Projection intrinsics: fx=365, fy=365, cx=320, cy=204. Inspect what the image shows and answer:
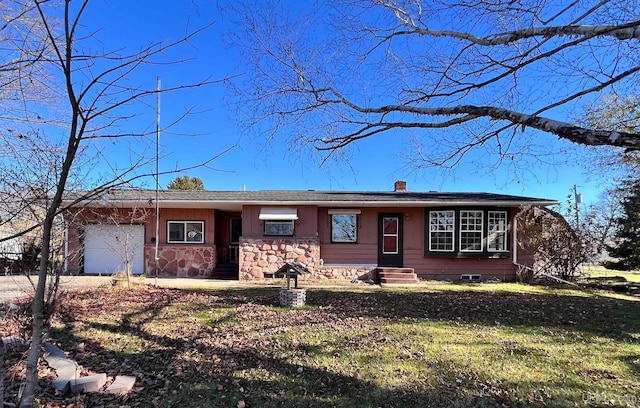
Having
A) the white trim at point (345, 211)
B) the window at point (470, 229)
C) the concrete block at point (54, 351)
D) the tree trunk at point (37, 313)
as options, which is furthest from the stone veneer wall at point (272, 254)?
the tree trunk at point (37, 313)

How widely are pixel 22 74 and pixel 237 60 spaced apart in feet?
7.02

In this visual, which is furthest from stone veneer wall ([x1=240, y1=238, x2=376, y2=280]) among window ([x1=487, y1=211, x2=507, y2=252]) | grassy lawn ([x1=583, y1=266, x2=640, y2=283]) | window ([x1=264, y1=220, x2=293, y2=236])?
grassy lawn ([x1=583, y1=266, x2=640, y2=283])

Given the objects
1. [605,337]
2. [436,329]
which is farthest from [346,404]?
[605,337]

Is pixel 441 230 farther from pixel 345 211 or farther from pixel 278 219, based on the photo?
pixel 278 219

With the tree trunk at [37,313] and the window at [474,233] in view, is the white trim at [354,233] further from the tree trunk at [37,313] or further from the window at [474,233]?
the tree trunk at [37,313]

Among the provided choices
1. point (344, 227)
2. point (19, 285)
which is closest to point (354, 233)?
point (344, 227)

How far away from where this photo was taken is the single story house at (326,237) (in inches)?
508

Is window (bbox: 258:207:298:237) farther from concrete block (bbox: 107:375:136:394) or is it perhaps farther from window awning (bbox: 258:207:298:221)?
concrete block (bbox: 107:375:136:394)

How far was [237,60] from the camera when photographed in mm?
4098

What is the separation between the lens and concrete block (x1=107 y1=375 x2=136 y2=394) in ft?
11.6

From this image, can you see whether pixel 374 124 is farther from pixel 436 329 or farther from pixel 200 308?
pixel 200 308

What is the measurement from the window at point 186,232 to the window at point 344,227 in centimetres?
499

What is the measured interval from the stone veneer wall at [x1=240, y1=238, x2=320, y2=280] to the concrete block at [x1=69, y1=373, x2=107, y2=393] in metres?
9.17

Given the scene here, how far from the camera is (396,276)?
12359mm
